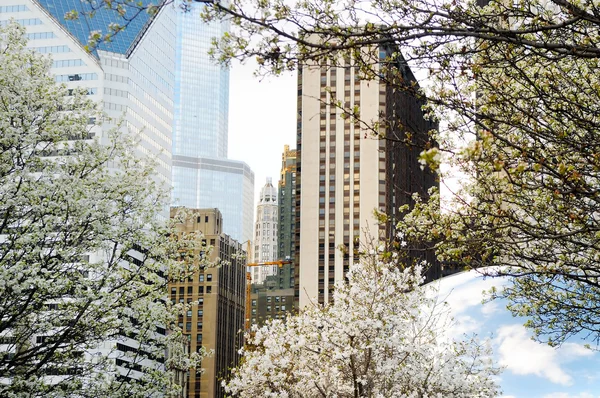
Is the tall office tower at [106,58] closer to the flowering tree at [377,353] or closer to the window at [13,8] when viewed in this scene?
the window at [13,8]

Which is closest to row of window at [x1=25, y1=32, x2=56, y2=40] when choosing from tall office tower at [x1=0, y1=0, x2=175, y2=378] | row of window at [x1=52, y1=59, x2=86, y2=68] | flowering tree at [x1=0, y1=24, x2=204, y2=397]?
tall office tower at [x1=0, y1=0, x2=175, y2=378]

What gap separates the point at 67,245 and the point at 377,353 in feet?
32.7

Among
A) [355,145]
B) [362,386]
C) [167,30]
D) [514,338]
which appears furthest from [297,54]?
[167,30]

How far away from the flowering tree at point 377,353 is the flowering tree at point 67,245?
499 centimetres

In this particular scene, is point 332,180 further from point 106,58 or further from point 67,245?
point 67,245

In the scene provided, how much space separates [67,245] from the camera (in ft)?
63.8

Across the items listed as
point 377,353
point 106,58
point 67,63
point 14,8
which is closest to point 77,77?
point 67,63

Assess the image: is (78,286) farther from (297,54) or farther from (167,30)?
(167,30)

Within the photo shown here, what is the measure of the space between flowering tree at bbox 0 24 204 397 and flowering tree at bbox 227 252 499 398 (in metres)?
4.99

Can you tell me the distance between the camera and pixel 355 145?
158 m

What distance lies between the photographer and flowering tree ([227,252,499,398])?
23547 millimetres

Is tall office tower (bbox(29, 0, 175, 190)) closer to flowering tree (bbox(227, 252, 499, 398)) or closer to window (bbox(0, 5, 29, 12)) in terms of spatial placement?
window (bbox(0, 5, 29, 12))

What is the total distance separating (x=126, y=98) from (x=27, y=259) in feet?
486

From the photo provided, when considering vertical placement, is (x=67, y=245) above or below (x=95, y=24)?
below
